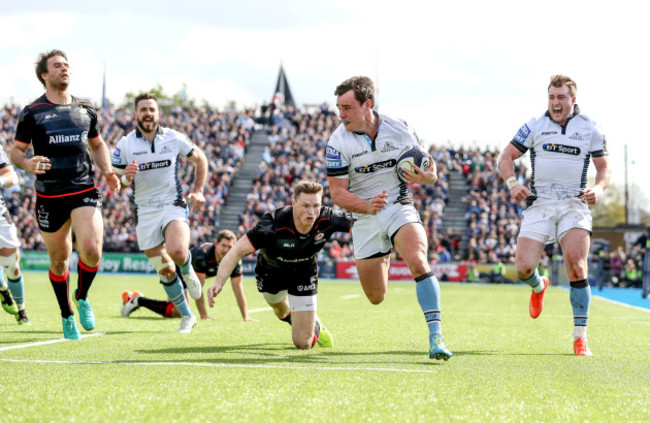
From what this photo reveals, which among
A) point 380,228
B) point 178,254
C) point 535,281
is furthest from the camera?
point 178,254

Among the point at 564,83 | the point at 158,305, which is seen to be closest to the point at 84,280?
the point at 158,305

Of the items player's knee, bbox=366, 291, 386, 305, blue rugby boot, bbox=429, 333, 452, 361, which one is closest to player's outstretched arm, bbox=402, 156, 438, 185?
player's knee, bbox=366, 291, 386, 305

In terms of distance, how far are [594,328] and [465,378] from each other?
6.10 m

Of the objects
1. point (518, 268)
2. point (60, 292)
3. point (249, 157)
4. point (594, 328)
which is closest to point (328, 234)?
point (518, 268)

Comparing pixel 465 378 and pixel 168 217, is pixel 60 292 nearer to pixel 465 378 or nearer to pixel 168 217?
pixel 168 217

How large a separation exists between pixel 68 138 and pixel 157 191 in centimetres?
178

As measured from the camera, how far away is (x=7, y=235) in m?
9.70

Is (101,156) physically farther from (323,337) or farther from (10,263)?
(323,337)

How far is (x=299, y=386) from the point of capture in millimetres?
4984

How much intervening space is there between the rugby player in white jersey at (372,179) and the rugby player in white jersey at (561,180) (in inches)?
53.8

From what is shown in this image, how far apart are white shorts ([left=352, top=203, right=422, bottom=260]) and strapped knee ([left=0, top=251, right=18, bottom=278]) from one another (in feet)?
14.9

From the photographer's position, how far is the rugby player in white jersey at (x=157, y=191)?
9.15 meters

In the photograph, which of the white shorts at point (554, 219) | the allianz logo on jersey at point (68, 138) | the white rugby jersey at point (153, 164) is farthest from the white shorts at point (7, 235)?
the white shorts at point (554, 219)

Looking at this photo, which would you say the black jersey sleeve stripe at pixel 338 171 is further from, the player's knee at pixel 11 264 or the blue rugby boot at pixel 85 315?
the player's knee at pixel 11 264
